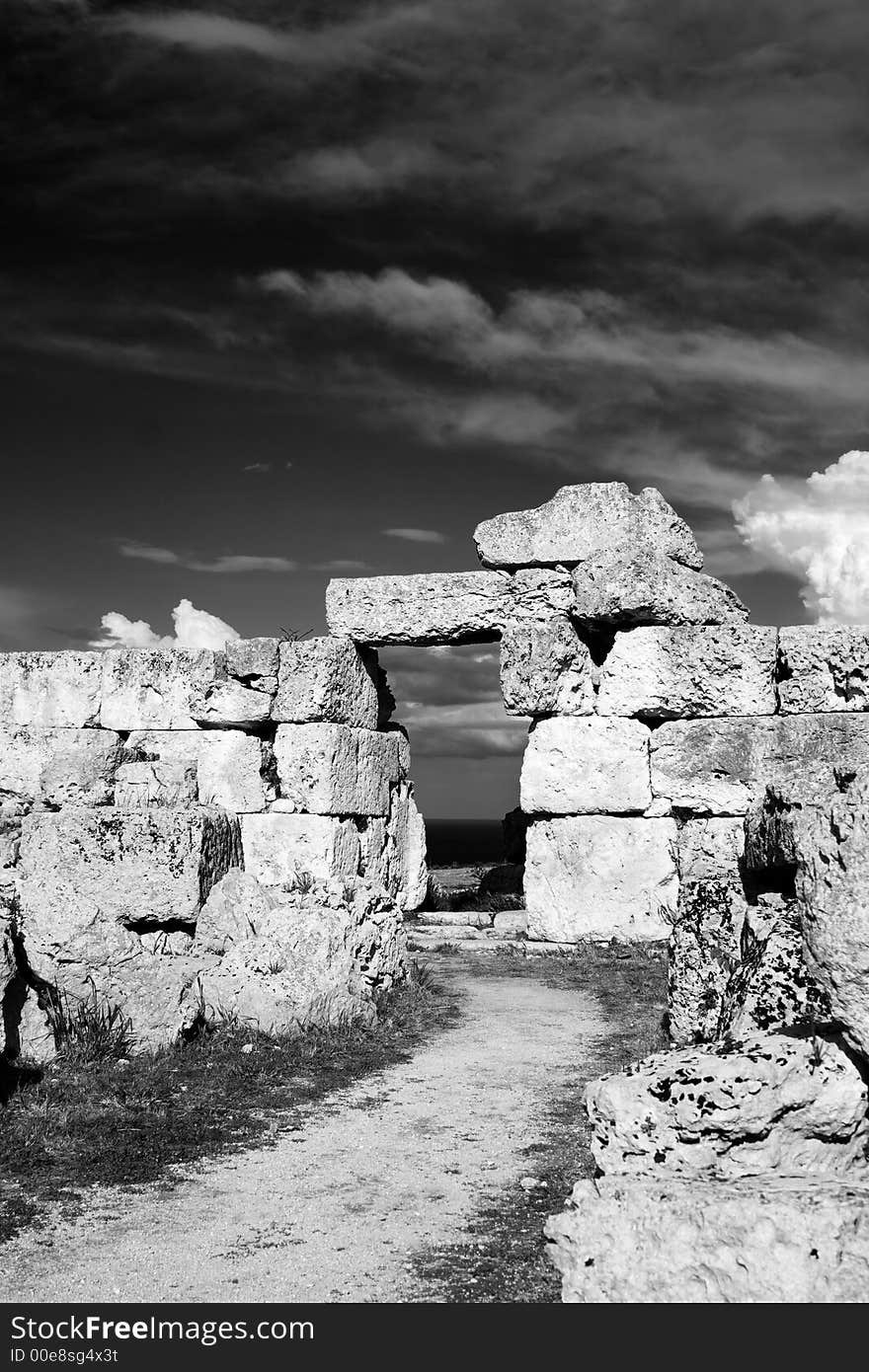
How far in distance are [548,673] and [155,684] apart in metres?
4.61

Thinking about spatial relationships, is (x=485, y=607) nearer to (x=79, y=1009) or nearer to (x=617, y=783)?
(x=617, y=783)

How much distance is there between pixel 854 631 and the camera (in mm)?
11656

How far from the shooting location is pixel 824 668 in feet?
38.5

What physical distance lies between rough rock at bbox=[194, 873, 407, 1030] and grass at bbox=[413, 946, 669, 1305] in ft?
5.30

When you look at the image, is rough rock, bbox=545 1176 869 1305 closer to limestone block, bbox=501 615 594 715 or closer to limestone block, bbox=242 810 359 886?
limestone block, bbox=501 615 594 715

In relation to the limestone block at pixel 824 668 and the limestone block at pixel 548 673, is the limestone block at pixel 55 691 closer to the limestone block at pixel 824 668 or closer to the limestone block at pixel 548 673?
the limestone block at pixel 548 673

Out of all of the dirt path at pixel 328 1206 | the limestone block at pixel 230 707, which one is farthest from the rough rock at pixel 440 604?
the dirt path at pixel 328 1206

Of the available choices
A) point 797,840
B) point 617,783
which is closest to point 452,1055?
point 797,840

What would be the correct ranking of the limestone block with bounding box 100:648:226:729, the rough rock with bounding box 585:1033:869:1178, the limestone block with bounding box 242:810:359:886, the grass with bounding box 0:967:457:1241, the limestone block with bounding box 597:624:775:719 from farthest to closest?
the limestone block with bounding box 100:648:226:729
the limestone block with bounding box 242:810:359:886
the limestone block with bounding box 597:624:775:719
the grass with bounding box 0:967:457:1241
the rough rock with bounding box 585:1033:869:1178

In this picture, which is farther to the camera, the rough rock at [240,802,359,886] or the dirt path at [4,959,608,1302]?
the rough rock at [240,802,359,886]

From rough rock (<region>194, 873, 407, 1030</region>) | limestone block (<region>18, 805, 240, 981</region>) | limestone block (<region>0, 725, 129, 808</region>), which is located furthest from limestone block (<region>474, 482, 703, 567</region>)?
limestone block (<region>18, 805, 240, 981</region>)

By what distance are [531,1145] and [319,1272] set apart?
1.77 meters

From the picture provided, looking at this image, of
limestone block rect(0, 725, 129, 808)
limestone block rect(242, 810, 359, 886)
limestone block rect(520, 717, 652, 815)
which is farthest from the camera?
limestone block rect(242, 810, 359, 886)

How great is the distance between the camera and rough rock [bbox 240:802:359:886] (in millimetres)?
12570
